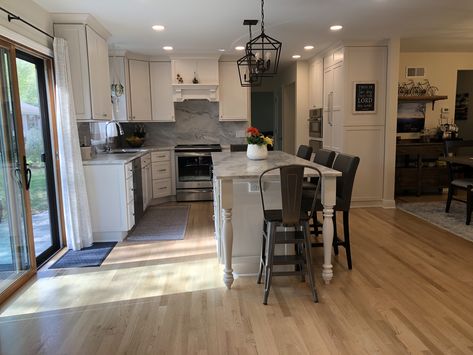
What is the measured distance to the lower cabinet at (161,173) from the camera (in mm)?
6059

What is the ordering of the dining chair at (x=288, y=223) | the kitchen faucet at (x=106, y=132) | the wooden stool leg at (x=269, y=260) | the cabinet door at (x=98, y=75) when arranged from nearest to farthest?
the dining chair at (x=288, y=223) < the wooden stool leg at (x=269, y=260) < the cabinet door at (x=98, y=75) < the kitchen faucet at (x=106, y=132)

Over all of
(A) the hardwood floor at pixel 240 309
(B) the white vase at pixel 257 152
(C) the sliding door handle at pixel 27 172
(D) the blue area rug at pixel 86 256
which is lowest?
(A) the hardwood floor at pixel 240 309

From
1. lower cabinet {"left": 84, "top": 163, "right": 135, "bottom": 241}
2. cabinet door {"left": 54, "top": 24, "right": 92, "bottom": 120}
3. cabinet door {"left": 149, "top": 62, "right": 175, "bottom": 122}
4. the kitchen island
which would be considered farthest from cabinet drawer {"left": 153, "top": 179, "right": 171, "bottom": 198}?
the kitchen island

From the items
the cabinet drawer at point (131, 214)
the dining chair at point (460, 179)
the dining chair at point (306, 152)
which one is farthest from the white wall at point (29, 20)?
the dining chair at point (460, 179)

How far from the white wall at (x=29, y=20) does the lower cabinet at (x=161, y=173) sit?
2629 mm

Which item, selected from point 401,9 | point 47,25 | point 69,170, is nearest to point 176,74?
point 47,25

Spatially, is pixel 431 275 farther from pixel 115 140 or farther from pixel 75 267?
pixel 115 140

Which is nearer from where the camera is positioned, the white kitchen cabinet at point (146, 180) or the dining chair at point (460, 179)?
the dining chair at point (460, 179)

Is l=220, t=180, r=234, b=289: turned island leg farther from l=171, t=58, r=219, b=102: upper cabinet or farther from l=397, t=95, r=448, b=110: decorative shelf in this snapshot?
l=397, t=95, r=448, b=110: decorative shelf

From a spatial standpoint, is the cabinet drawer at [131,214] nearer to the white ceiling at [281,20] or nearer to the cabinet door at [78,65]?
the cabinet door at [78,65]

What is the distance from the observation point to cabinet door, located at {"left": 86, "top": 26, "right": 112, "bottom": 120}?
4028 mm

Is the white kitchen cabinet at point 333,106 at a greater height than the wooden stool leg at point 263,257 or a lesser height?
greater

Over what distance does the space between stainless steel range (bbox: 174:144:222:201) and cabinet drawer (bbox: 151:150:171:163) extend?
6.3 inches

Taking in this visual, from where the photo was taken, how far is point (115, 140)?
622 centimetres
